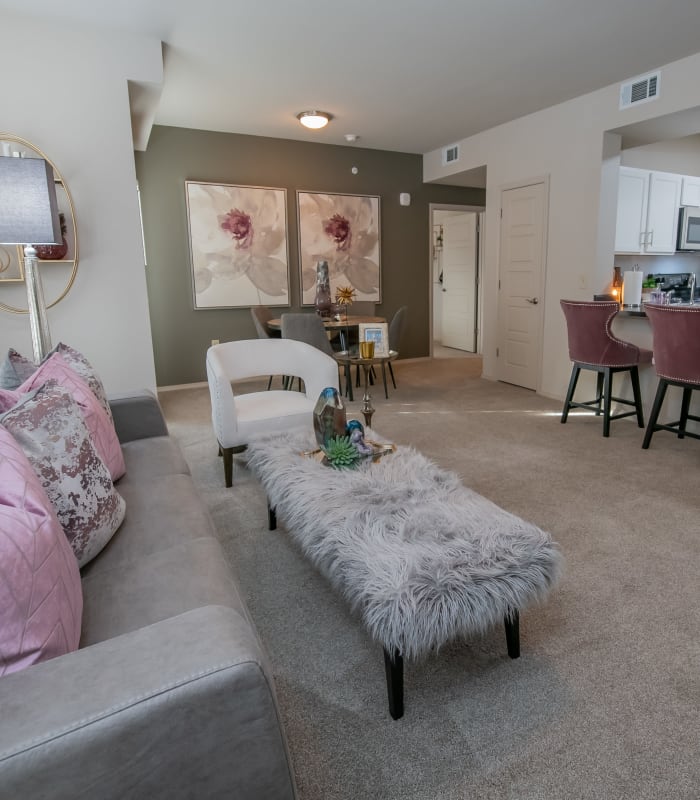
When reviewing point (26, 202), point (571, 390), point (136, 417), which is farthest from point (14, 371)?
point (571, 390)

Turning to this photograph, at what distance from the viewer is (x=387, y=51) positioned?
3.63 meters

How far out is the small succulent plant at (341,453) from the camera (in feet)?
6.72

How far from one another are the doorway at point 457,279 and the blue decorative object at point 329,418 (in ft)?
17.6

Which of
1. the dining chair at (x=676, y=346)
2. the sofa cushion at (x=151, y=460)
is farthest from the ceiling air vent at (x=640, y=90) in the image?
the sofa cushion at (x=151, y=460)

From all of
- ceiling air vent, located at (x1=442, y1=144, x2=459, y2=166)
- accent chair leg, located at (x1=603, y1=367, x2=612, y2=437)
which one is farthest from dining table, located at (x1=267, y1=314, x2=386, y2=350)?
ceiling air vent, located at (x1=442, y1=144, x2=459, y2=166)

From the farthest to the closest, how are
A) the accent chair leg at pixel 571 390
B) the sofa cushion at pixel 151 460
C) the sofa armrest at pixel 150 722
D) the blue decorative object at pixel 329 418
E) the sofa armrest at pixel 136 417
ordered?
the accent chair leg at pixel 571 390 < the sofa armrest at pixel 136 417 < the blue decorative object at pixel 329 418 < the sofa cushion at pixel 151 460 < the sofa armrest at pixel 150 722

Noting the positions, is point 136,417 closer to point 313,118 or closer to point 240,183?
point 313,118

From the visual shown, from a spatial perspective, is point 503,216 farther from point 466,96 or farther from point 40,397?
point 40,397

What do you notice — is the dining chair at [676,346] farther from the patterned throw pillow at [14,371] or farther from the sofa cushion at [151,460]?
the patterned throw pillow at [14,371]

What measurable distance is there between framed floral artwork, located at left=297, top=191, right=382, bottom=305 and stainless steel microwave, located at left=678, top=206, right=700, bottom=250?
3.35 metres

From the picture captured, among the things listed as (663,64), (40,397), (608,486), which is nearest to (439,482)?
(40,397)

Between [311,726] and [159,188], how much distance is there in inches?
207

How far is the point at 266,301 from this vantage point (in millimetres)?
6004

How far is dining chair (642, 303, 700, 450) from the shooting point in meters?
3.07
